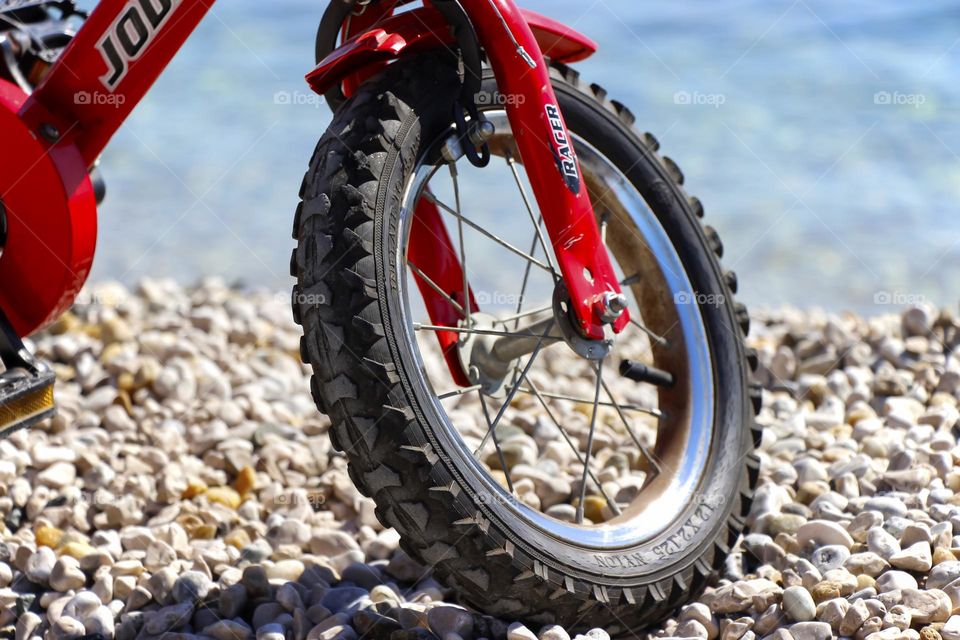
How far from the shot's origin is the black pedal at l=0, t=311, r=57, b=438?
214 centimetres

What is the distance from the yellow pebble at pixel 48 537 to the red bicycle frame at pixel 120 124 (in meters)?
0.51

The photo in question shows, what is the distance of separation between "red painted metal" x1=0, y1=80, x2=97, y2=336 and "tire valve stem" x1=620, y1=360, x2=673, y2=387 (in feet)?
3.91

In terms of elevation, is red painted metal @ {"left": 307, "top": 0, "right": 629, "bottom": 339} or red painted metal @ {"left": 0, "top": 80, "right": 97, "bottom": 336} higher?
red painted metal @ {"left": 307, "top": 0, "right": 629, "bottom": 339}

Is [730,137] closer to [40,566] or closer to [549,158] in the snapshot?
[549,158]

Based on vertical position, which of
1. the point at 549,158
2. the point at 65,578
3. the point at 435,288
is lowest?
the point at 65,578

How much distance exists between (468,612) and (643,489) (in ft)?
1.89

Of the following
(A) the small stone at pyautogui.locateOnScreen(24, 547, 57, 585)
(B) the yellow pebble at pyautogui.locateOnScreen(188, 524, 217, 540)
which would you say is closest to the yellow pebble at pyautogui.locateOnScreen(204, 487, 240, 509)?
(B) the yellow pebble at pyautogui.locateOnScreen(188, 524, 217, 540)

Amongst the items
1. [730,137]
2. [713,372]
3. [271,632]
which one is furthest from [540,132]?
[730,137]

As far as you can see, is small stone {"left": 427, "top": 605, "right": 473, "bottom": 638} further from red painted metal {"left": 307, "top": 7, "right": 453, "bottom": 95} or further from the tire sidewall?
red painted metal {"left": 307, "top": 7, "right": 453, "bottom": 95}

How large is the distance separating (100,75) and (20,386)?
2.16 feet

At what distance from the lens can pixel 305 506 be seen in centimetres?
275

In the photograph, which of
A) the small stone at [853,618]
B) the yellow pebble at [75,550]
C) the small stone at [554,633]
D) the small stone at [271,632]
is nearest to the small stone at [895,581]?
the small stone at [853,618]

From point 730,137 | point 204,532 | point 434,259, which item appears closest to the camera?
point 434,259

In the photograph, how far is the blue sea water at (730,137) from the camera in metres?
5.66
